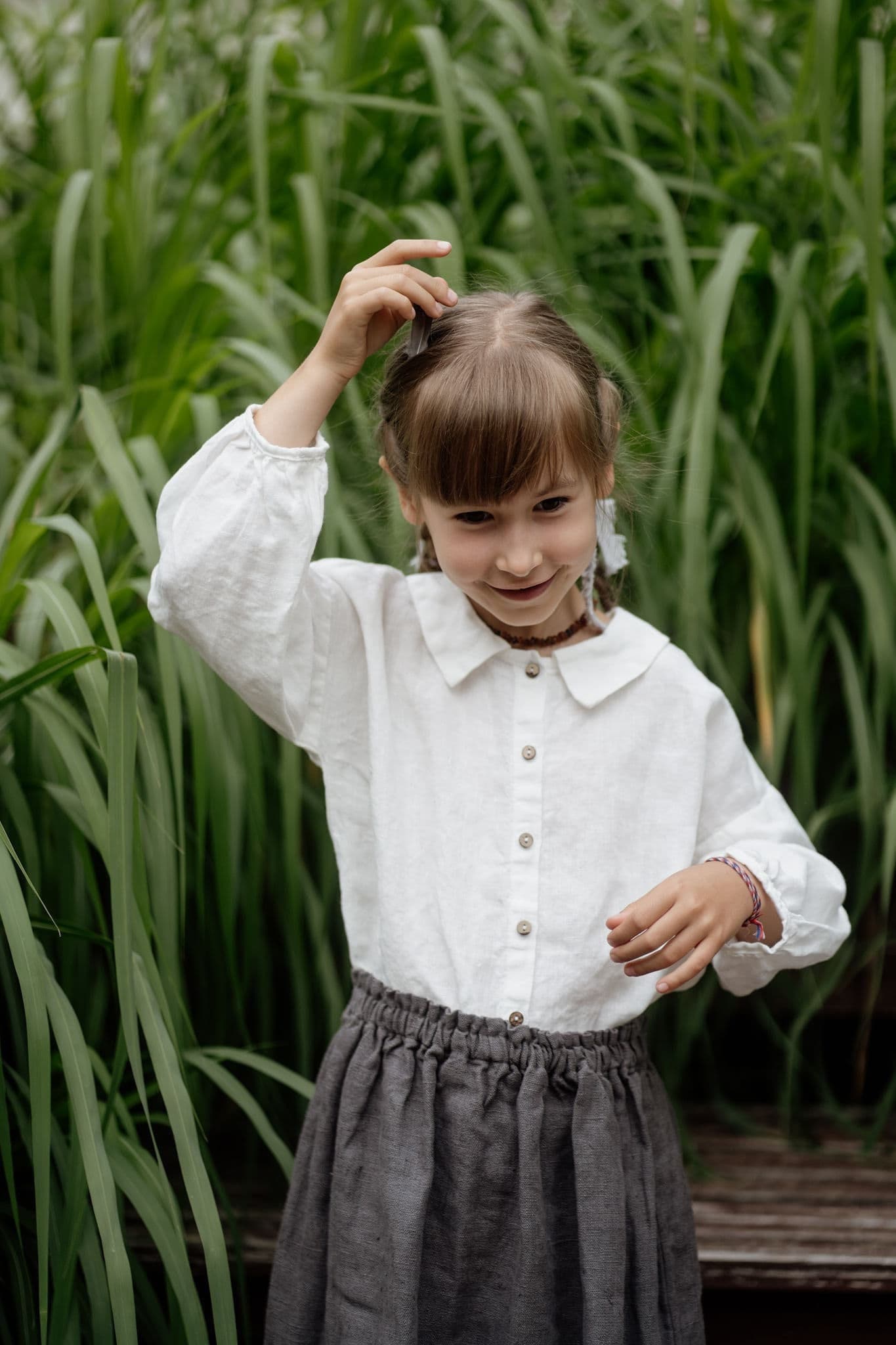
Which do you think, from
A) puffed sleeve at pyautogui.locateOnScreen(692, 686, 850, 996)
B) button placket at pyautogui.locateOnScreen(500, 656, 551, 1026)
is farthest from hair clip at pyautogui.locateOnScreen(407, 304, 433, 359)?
puffed sleeve at pyautogui.locateOnScreen(692, 686, 850, 996)

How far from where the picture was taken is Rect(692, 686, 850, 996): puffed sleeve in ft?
3.48

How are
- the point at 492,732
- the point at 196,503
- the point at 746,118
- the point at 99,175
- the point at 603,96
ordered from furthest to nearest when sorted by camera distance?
the point at 746,118, the point at 603,96, the point at 99,175, the point at 492,732, the point at 196,503

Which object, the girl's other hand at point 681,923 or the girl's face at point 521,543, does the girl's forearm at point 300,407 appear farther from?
the girl's other hand at point 681,923

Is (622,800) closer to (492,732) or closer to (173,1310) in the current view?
(492,732)

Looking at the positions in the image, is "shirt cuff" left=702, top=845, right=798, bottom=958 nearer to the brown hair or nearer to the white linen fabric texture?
the white linen fabric texture

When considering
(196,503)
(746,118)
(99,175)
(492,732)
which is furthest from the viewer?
(746,118)

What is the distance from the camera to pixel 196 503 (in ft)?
3.29

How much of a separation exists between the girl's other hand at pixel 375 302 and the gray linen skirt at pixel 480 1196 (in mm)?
533

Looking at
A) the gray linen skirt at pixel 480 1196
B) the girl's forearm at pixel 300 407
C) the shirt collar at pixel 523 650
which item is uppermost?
the girl's forearm at pixel 300 407

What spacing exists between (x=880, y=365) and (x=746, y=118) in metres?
0.45

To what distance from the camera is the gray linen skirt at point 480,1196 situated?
1.03 metres

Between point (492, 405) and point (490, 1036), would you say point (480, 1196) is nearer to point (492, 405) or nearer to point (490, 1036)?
point (490, 1036)

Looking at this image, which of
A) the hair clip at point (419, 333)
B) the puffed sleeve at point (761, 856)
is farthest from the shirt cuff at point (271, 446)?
the puffed sleeve at point (761, 856)

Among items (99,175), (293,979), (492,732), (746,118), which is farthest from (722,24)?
(293,979)
